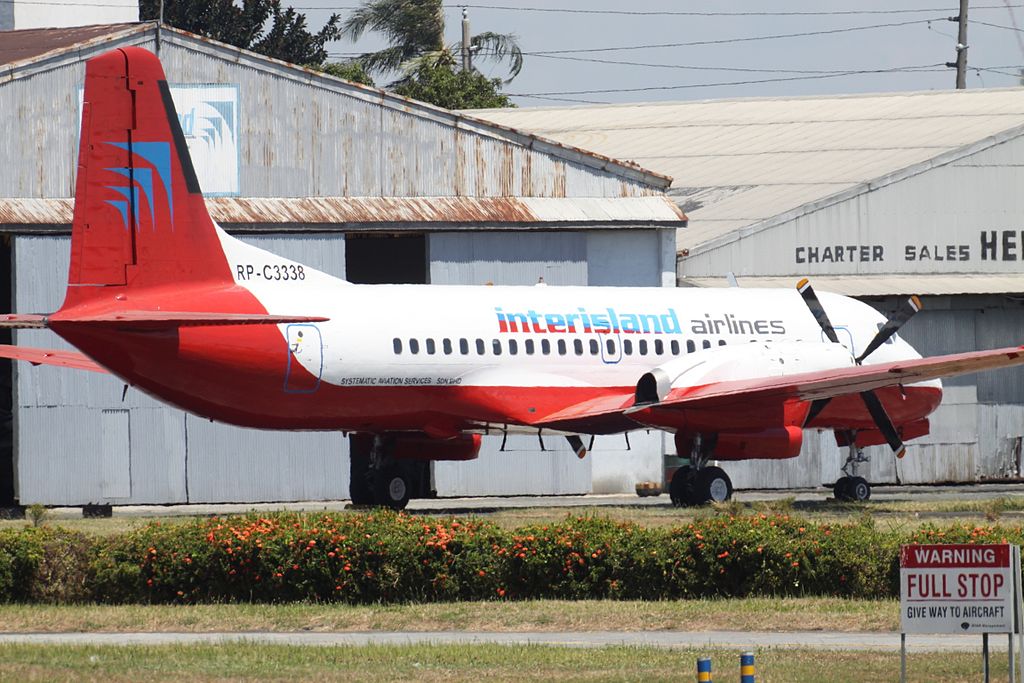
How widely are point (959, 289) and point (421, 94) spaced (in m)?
45.7

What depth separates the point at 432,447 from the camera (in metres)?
35.8

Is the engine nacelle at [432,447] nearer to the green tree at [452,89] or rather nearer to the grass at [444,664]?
the grass at [444,664]

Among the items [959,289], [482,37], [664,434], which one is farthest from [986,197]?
[482,37]

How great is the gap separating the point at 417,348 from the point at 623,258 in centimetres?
1168

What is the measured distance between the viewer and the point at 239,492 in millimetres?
41156

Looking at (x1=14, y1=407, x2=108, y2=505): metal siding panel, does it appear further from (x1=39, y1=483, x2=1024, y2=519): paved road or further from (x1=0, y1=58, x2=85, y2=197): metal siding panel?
(x1=0, y1=58, x2=85, y2=197): metal siding panel

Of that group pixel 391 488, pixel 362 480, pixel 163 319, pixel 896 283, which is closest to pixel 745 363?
pixel 391 488

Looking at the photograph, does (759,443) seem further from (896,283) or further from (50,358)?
(896,283)

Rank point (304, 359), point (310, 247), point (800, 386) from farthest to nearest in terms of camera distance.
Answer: point (310, 247) → point (800, 386) → point (304, 359)

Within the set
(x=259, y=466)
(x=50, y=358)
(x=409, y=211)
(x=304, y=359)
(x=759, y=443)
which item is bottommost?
(x=259, y=466)

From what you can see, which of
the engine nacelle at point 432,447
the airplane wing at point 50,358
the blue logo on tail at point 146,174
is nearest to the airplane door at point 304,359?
the blue logo on tail at point 146,174

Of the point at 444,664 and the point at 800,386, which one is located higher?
the point at 800,386

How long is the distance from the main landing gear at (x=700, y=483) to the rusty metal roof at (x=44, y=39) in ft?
53.4

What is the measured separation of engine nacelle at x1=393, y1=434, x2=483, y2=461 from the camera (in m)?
35.7
